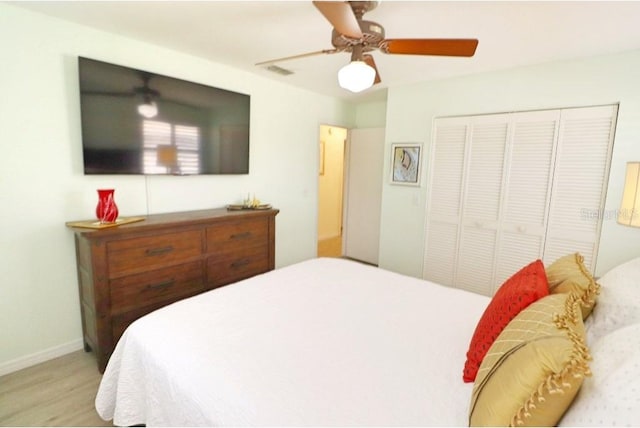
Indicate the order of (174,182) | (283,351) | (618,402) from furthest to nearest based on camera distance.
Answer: (174,182) < (283,351) < (618,402)

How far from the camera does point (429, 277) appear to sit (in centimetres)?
355

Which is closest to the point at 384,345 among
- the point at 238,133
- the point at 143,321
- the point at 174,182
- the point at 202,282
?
the point at 143,321

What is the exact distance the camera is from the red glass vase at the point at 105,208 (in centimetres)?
215

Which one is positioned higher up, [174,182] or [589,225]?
[174,182]

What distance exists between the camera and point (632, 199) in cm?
152

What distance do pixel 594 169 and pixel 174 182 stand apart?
354 cm

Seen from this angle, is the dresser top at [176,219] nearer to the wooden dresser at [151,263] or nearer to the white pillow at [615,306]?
the wooden dresser at [151,263]

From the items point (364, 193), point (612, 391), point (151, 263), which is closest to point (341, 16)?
point (612, 391)

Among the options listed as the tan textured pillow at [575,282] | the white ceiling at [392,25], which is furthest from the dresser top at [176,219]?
the tan textured pillow at [575,282]

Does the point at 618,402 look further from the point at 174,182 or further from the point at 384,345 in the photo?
the point at 174,182

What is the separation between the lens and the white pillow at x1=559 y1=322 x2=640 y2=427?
668mm

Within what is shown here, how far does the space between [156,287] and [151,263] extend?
19 centimetres

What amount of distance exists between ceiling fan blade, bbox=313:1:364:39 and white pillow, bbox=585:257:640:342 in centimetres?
154

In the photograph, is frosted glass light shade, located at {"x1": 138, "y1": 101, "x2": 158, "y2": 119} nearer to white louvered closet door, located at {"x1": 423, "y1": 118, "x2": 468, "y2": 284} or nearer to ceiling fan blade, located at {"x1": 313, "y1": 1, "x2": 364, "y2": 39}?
ceiling fan blade, located at {"x1": 313, "y1": 1, "x2": 364, "y2": 39}
